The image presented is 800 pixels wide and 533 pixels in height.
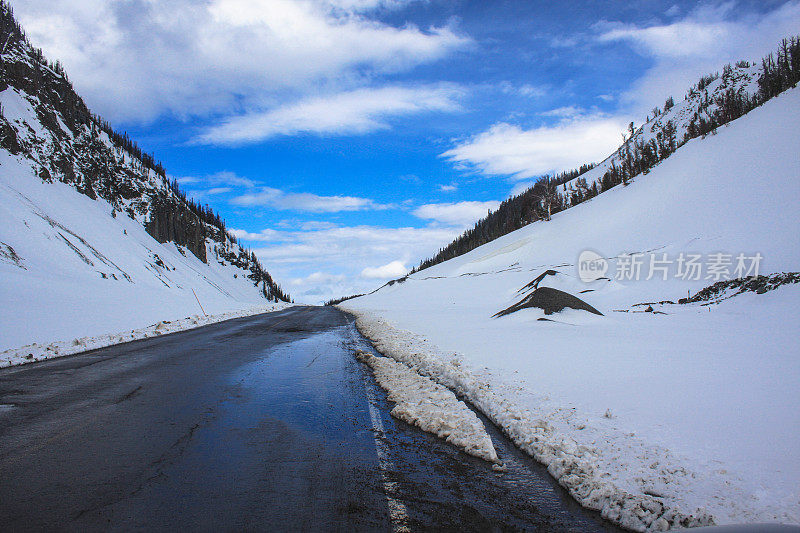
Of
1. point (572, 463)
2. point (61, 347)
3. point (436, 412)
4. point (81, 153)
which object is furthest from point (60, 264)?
point (81, 153)

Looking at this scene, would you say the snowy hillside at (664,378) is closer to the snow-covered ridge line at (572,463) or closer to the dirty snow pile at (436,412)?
the snow-covered ridge line at (572,463)

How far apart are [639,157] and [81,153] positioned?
424 ft

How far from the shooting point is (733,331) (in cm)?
1065

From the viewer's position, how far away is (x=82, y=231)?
1639 inches

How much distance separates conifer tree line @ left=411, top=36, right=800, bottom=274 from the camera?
56188 mm

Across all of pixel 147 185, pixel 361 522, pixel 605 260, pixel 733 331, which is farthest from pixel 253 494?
pixel 147 185

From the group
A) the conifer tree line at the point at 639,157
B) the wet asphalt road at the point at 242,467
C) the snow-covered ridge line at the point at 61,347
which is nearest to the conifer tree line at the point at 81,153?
the snow-covered ridge line at the point at 61,347

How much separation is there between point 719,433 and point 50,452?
698 centimetres
